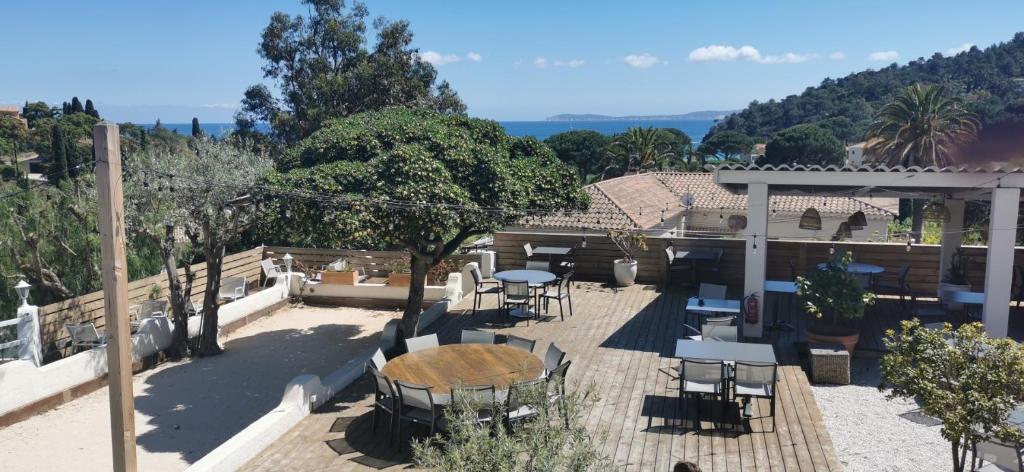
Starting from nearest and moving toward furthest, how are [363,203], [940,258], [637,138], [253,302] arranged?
1. [363,203]
2. [940,258]
3. [253,302]
4. [637,138]

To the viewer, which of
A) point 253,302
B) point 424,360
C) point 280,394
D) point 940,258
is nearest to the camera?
point 424,360

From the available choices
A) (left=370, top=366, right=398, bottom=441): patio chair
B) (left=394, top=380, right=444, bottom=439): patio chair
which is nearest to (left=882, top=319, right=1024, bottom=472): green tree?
(left=394, top=380, right=444, bottom=439): patio chair

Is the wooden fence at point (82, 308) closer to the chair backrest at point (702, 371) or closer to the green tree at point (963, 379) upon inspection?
the chair backrest at point (702, 371)

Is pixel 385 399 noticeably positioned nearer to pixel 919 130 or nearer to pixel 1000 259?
pixel 1000 259

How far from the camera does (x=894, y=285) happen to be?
1377 cm

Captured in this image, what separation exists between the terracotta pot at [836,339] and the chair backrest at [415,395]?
5951 mm

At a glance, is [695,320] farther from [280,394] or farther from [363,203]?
[280,394]

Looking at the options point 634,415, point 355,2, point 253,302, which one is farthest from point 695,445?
point 355,2

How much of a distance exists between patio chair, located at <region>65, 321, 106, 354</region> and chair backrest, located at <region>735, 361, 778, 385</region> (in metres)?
10.6

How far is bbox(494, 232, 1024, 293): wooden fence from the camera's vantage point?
14.0 metres

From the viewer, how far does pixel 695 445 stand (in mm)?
7492

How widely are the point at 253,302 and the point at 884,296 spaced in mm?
13085

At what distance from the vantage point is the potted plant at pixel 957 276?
1243 centimetres

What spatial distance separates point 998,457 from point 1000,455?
0.03 m
